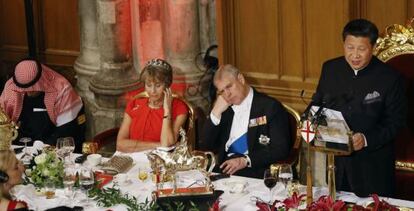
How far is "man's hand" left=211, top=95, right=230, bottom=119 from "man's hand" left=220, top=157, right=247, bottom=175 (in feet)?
1.15

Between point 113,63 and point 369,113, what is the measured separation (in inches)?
121

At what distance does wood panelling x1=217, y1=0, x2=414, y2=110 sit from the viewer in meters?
7.41

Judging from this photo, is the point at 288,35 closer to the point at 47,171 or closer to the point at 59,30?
the point at 47,171

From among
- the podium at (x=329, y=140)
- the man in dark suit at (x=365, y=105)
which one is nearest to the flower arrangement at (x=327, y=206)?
the podium at (x=329, y=140)

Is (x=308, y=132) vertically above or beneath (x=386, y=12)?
beneath

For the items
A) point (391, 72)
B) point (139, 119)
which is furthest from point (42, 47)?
point (391, 72)

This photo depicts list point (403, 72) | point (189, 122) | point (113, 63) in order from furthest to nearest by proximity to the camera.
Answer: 1. point (113, 63)
2. point (189, 122)
3. point (403, 72)

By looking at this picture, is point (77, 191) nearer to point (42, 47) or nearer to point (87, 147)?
point (87, 147)

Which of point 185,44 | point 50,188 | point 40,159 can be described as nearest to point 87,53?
point 185,44

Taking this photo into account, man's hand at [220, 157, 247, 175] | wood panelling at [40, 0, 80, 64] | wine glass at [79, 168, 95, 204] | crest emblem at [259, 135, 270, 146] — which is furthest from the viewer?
wood panelling at [40, 0, 80, 64]

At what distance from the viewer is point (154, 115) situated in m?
7.28

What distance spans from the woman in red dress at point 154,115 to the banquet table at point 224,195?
2.58ft

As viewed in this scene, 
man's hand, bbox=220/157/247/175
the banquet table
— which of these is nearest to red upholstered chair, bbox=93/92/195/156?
man's hand, bbox=220/157/247/175

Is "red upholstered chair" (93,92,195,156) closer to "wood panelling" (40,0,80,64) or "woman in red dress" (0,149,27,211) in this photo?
"woman in red dress" (0,149,27,211)
